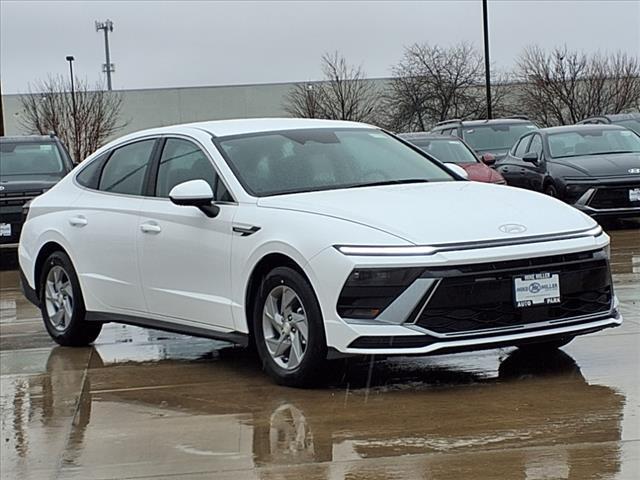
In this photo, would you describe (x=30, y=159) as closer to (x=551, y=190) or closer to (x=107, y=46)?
(x=551, y=190)

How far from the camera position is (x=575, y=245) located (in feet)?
20.1

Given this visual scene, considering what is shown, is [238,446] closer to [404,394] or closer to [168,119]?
[404,394]

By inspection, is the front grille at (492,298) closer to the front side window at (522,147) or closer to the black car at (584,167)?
the black car at (584,167)

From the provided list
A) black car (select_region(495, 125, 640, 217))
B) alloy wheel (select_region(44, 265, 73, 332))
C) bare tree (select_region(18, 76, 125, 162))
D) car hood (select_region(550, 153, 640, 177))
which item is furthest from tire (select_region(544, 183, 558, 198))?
bare tree (select_region(18, 76, 125, 162))

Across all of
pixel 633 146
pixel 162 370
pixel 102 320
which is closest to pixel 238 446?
pixel 162 370

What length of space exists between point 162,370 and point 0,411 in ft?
4.00

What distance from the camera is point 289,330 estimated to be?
6.32 meters

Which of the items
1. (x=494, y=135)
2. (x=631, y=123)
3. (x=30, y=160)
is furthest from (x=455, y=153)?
(x=30, y=160)

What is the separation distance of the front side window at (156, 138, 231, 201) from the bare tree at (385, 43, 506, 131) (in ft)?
123

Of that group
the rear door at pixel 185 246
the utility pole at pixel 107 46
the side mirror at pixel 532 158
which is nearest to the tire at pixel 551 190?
the side mirror at pixel 532 158

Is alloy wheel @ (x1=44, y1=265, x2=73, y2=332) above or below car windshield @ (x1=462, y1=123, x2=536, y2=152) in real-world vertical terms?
below

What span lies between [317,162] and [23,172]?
388 inches

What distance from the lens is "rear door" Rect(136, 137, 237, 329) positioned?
6.78 meters

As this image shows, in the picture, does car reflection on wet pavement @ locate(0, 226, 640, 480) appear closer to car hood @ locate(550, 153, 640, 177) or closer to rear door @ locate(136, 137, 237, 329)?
rear door @ locate(136, 137, 237, 329)
